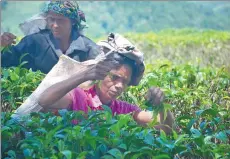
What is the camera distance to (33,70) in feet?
14.9

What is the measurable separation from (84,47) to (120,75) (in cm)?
94

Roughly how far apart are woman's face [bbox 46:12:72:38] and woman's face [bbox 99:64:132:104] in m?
0.92

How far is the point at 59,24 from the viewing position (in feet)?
14.4

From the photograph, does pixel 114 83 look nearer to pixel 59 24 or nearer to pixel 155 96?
pixel 155 96

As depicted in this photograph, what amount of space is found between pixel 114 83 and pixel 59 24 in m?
0.99

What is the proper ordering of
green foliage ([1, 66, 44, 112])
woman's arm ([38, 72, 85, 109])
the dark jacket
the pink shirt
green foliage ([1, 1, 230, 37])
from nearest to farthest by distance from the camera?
woman's arm ([38, 72, 85, 109]) < the pink shirt < green foliage ([1, 66, 44, 112]) < the dark jacket < green foliage ([1, 1, 230, 37])

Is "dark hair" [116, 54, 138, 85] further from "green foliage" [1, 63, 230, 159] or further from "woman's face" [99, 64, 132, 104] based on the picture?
"green foliage" [1, 63, 230, 159]

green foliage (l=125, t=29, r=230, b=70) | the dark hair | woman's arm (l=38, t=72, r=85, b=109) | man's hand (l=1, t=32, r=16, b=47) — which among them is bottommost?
green foliage (l=125, t=29, r=230, b=70)

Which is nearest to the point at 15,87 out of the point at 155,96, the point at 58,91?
the point at 58,91

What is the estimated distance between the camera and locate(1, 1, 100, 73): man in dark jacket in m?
4.39

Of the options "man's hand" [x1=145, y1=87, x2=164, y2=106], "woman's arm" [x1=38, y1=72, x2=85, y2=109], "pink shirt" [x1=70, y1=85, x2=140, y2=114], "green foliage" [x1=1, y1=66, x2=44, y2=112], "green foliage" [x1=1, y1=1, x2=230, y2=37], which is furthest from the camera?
"green foliage" [x1=1, y1=1, x2=230, y2=37]

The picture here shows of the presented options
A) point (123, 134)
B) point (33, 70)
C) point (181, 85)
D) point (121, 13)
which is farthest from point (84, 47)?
point (121, 13)

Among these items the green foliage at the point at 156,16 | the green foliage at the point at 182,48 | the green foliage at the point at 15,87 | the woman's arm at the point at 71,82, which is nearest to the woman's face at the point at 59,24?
the green foliage at the point at 15,87

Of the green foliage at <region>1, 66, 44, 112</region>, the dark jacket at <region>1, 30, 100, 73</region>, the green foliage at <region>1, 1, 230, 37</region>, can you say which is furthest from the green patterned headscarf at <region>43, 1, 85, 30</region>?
the green foliage at <region>1, 1, 230, 37</region>
